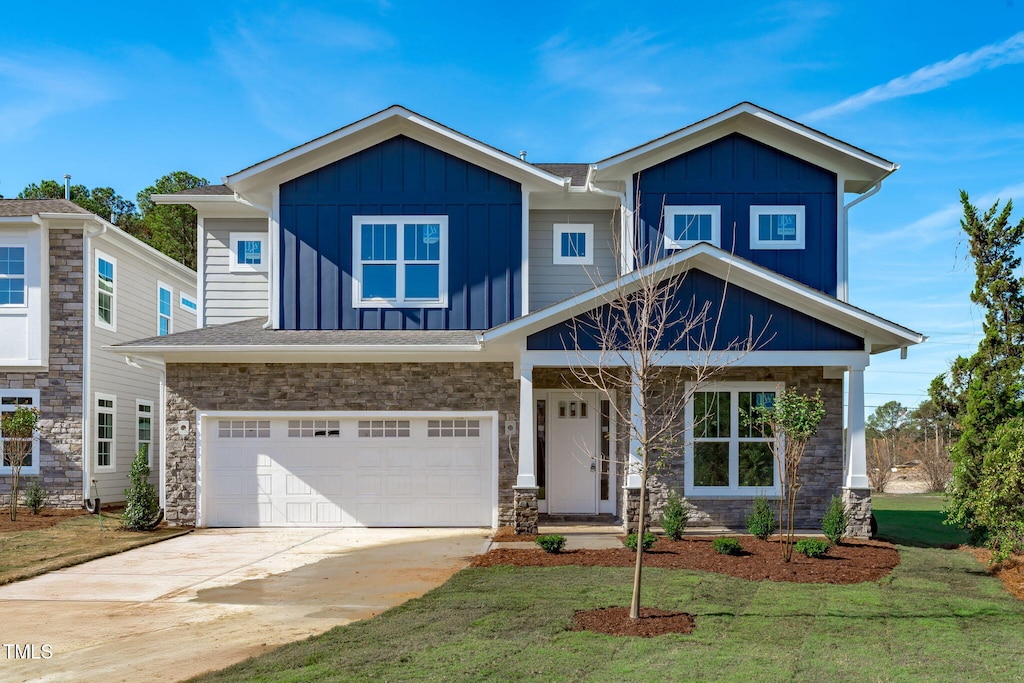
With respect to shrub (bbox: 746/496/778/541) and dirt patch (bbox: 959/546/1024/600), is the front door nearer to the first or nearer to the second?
shrub (bbox: 746/496/778/541)

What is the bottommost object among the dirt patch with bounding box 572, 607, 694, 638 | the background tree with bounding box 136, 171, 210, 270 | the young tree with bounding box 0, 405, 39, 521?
the dirt patch with bounding box 572, 607, 694, 638

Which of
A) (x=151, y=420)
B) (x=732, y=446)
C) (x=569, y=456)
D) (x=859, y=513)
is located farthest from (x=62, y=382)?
(x=859, y=513)

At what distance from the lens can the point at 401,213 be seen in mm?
15086

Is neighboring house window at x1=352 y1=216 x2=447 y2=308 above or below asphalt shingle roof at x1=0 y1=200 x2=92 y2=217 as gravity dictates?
below

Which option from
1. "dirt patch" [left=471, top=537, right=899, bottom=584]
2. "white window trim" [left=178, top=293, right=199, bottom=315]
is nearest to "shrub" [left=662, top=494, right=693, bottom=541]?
"dirt patch" [left=471, top=537, right=899, bottom=584]

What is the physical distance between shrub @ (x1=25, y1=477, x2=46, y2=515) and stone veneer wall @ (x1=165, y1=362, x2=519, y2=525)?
3545mm

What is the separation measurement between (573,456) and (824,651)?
324 inches

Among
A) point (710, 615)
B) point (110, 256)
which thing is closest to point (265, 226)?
point (110, 256)

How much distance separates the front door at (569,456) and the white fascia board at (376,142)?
3899mm

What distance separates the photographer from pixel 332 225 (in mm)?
15094

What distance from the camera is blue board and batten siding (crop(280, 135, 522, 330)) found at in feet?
49.1

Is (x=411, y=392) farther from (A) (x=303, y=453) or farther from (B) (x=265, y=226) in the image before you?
(B) (x=265, y=226)

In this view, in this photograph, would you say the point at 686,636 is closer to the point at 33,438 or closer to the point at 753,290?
the point at 753,290

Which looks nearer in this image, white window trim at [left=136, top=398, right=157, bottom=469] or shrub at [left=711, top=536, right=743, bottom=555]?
shrub at [left=711, top=536, right=743, bottom=555]
